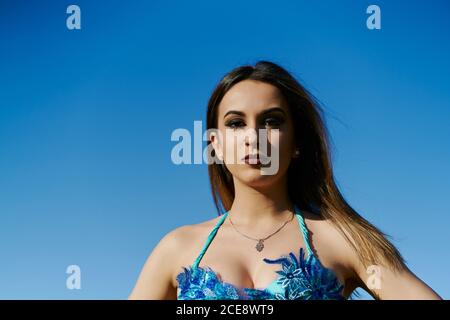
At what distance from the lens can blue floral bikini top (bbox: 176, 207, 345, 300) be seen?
13.2ft

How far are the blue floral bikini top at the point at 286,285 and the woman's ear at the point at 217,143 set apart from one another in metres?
0.87

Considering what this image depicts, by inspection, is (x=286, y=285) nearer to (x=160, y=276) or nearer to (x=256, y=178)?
(x=256, y=178)

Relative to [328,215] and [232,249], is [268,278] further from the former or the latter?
[328,215]

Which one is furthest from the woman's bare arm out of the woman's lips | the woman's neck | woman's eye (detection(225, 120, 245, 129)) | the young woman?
woman's eye (detection(225, 120, 245, 129))

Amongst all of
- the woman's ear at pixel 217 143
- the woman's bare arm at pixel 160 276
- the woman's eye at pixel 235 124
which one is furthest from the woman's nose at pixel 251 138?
the woman's bare arm at pixel 160 276

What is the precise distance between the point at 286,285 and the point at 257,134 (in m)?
1.01

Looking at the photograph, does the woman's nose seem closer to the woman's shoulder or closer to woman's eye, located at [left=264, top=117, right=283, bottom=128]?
woman's eye, located at [left=264, top=117, right=283, bottom=128]

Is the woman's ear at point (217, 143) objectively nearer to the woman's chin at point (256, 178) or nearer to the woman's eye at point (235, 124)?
the woman's eye at point (235, 124)

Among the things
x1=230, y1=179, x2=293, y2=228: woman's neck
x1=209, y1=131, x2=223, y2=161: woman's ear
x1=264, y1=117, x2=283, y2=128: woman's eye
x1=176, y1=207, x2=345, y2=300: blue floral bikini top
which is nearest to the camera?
x1=176, y1=207, x2=345, y2=300: blue floral bikini top

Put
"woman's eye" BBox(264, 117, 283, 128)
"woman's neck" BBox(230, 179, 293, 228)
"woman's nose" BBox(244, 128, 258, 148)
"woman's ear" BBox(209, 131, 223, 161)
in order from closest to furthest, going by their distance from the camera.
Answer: "woman's nose" BBox(244, 128, 258, 148) < "woman's eye" BBox(264, 117, 283, 128) < "woman's neck" BBox(230, 179, 293, 228) < "woman's ear" BBox(209, 131, 223, 161)

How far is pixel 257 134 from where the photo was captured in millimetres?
4297

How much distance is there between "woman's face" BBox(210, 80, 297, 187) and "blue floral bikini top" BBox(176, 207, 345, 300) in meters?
0.57

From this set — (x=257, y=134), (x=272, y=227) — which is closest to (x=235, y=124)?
(x=257, y=134)
